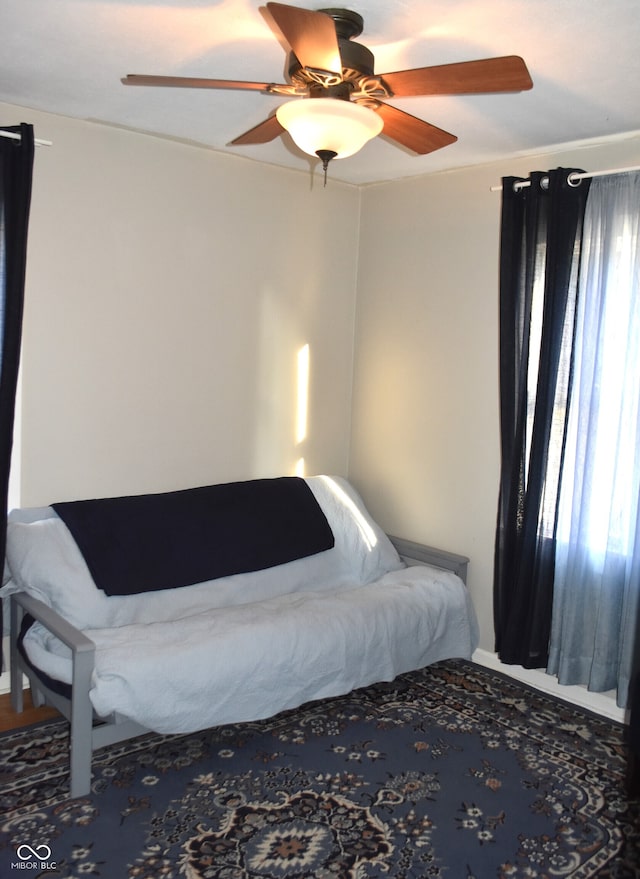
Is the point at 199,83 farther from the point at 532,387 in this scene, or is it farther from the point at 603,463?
the point at 603,463

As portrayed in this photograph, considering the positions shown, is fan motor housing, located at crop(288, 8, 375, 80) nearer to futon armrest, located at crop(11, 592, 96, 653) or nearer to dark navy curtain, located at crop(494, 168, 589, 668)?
dark navy curtain, located at crop(494, 168, 589, 668)

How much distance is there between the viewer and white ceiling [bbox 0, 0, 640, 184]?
6.85ft

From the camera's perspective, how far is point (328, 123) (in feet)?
6.61

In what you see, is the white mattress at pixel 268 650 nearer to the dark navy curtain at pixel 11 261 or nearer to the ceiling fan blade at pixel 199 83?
the dark navy curtain at pixel 11 261

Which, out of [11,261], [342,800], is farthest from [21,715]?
[11,261]

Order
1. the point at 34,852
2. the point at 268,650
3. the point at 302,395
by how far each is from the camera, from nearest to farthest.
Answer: the point at 34,852 → the point at 268,650 → the point at 302,395

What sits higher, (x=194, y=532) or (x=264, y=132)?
(x=264, y=132)

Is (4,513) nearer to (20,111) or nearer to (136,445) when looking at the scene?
(136,445)

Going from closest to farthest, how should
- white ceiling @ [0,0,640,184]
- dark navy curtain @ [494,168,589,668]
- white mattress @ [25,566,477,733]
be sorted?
white ceiling @ [0,0,640,184]
white mattress @ [25,566,477,733]
dark navy curtain @ [494,168,589,668]

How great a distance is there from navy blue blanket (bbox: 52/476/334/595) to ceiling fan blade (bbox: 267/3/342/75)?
1.99m

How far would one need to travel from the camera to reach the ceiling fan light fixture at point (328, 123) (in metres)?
1.99

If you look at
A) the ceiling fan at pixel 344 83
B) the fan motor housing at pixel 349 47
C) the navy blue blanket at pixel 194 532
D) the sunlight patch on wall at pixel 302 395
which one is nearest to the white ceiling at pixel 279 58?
the fan motor housing at pixel 349 47

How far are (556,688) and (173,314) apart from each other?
7.95ft

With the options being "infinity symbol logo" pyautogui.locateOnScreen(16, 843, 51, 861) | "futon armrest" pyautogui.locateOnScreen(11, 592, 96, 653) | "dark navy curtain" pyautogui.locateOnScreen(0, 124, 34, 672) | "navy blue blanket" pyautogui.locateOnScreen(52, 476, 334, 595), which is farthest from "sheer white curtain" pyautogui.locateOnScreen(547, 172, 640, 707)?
"dark navy curtain" pyautogui.locateOnScreen(0, 124, 34, 672)
